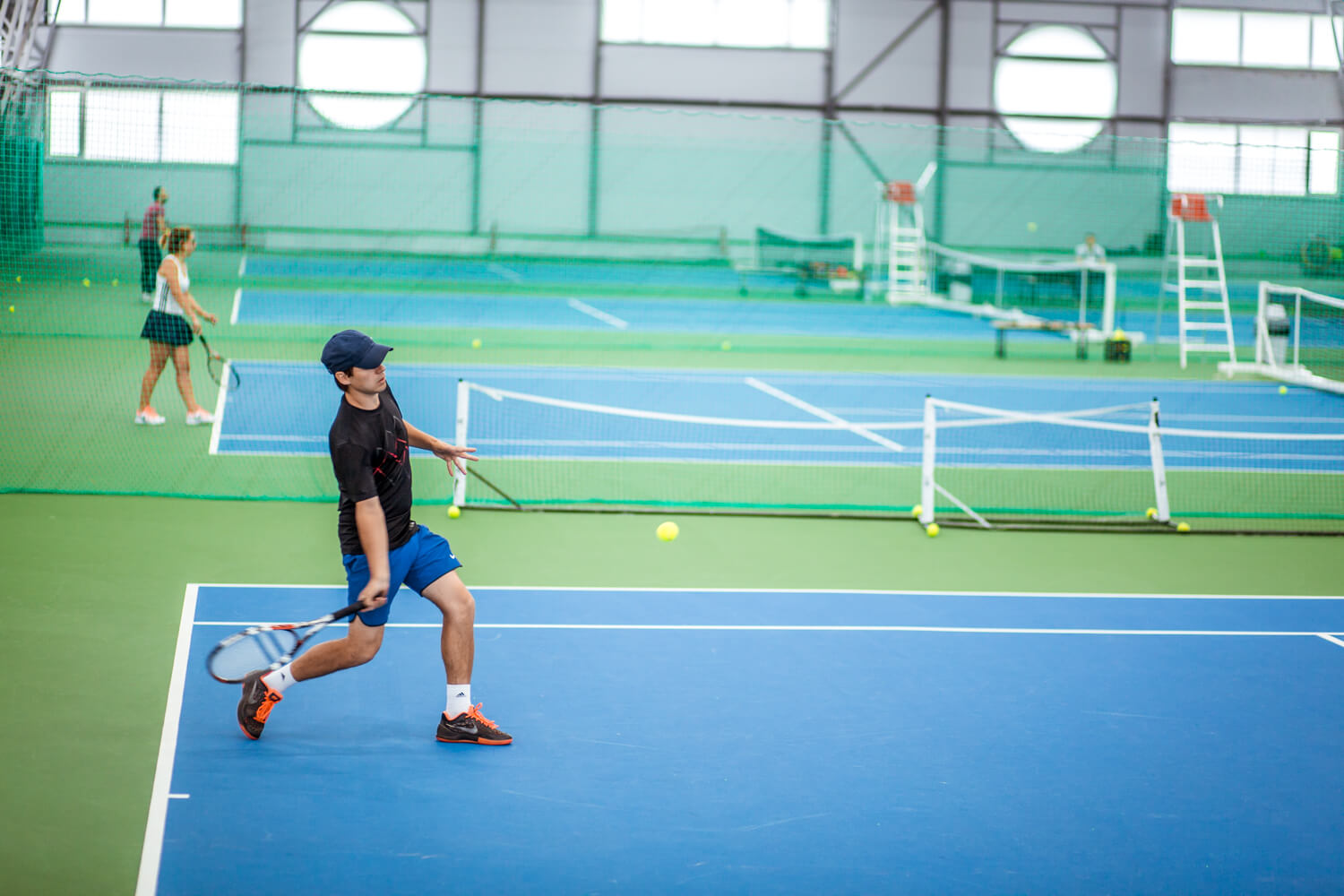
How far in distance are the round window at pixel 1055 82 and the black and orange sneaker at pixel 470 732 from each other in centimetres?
2993

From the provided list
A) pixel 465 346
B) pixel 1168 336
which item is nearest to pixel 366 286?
pixel 465 346

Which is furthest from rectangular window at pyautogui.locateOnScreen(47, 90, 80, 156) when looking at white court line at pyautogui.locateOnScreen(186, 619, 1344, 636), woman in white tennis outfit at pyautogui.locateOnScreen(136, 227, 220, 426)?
white court line at pyautogui.locateOnScreen(186, 619, 1344, 636)

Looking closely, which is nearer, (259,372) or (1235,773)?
(1235,773)

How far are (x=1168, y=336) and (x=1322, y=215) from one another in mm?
4658

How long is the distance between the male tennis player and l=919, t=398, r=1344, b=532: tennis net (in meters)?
4.95

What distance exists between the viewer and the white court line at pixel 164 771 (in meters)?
4.27

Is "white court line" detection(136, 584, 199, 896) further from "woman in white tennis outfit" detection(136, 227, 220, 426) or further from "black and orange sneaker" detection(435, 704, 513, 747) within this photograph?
"woman in white tennis outfit" detection(136, 227, 220, 426)

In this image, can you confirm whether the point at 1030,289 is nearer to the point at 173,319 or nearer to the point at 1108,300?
the point at 1108,300

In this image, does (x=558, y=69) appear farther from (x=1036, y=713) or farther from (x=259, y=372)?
(x=1036, y=713)

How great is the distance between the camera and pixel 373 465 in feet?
16.8

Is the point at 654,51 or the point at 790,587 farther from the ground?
the point at 654,51

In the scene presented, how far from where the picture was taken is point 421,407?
46.6 ft

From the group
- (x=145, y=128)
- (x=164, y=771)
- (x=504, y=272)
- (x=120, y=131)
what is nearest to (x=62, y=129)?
(x=120, y=131)

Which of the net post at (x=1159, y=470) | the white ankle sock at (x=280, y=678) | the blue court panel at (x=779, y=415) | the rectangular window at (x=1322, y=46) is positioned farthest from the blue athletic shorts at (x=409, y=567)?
the rectangular window at (x=1322, y=46)
